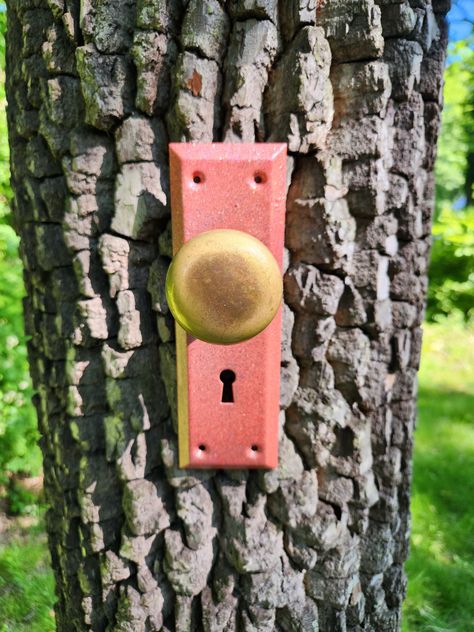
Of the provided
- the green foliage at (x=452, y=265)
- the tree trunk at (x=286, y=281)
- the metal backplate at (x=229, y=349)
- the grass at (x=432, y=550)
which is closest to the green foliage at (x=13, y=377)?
the grass at (x=432, y=550)

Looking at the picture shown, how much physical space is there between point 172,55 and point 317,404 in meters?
0.55

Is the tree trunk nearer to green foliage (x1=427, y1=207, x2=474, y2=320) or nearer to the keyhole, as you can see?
the keyhole

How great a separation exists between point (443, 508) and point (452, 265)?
1.19 m

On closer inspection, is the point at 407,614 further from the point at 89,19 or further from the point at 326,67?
the point at 89,19

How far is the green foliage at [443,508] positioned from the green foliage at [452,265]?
2.27 ft

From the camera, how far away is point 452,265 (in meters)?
2.48

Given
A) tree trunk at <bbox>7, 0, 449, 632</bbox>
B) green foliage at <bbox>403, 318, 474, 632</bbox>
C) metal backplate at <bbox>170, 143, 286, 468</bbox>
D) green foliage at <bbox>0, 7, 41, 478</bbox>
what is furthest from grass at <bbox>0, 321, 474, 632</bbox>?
metal backplate at <bbox>170, 143, 286, 468</bbox>

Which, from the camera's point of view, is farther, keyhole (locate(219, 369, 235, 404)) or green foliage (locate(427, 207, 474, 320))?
green foliage (locate(427, 207, 474, 320))

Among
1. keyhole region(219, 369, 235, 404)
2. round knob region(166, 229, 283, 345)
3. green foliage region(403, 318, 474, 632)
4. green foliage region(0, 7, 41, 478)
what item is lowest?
green foliage region(403, 318, 474, 632)

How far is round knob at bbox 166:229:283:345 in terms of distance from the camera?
1.89 feet

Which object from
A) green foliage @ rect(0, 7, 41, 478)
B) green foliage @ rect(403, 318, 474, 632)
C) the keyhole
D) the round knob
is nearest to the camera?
the round knob

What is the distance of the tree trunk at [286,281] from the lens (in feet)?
2.18

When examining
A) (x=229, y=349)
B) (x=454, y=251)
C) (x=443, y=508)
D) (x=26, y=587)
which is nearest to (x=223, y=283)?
(x=229, y=349)

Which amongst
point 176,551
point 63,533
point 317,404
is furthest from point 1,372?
point 317,404
